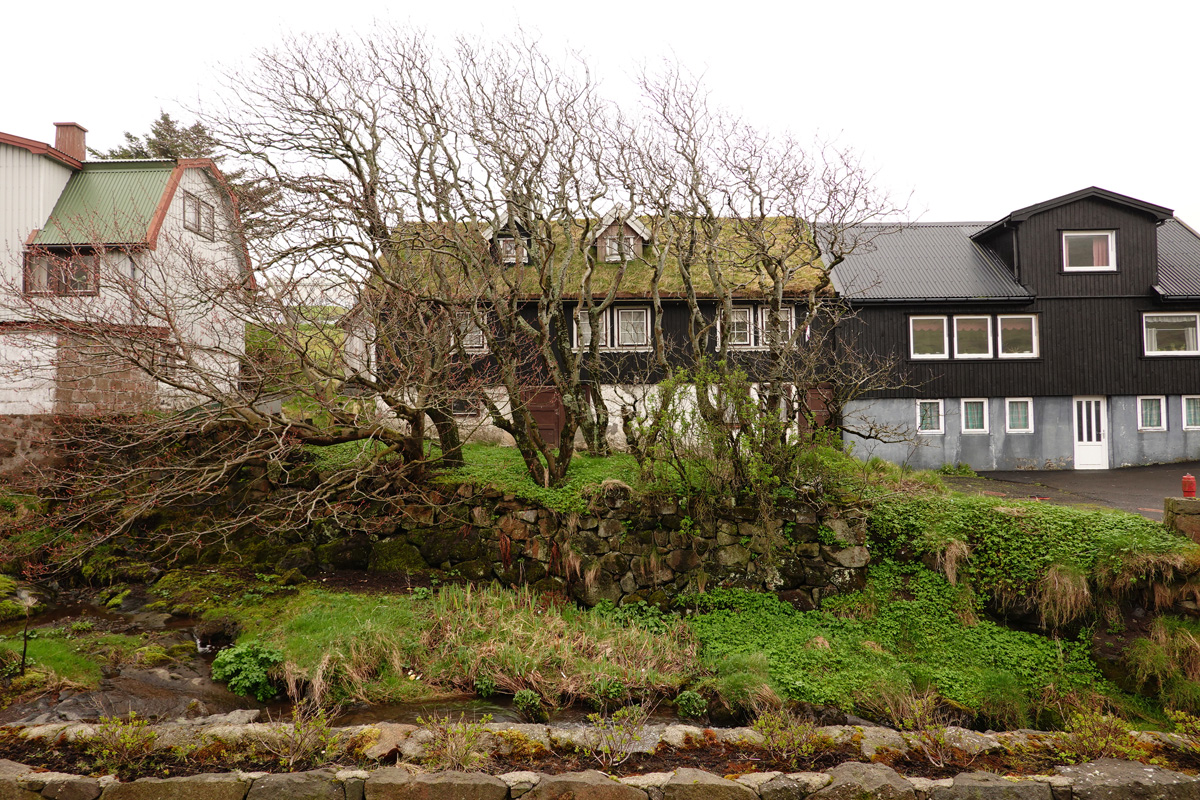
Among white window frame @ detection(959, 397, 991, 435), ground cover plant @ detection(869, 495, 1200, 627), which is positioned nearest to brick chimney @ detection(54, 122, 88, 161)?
ground cover plant @ detection(869, 495, 1200, 627)

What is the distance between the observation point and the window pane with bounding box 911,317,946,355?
19609 millimetres

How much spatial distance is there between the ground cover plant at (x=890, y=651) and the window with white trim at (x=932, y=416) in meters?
10.8

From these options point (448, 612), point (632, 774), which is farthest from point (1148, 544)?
point (448, 612)

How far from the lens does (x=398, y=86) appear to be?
12148mm

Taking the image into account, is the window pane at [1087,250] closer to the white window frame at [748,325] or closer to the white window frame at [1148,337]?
the white window frame at [1148,337]

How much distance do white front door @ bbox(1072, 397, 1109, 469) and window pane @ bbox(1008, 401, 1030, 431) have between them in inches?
53.6

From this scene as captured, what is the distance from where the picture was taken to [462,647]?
8734 mm

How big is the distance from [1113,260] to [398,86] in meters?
20.4

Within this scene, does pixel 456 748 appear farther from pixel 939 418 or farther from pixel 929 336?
pixel 929 336

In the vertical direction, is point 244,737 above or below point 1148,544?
below

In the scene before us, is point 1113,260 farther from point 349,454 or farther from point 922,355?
point 349,454

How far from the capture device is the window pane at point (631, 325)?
64.9 ft

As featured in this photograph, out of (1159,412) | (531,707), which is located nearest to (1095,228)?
(1159,412)

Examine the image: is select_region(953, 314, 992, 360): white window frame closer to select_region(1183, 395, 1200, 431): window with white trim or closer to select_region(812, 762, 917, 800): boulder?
select_region(1183, 395, 1200, 431): window with white trim
